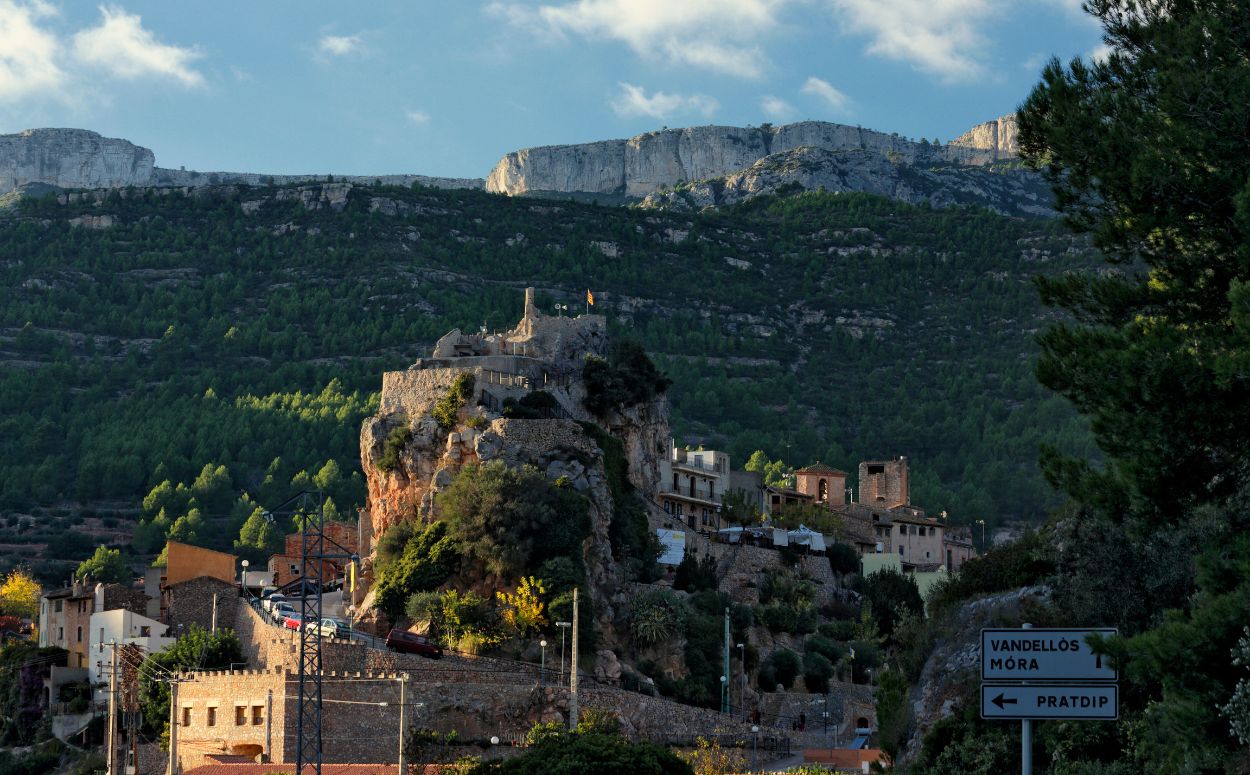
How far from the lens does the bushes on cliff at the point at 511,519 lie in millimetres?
64250

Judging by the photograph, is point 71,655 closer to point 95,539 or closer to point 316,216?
point 95,539

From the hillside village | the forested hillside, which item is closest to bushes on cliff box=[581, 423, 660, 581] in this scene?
the hillside village

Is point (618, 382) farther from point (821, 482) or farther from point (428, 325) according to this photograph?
point (428, 325)

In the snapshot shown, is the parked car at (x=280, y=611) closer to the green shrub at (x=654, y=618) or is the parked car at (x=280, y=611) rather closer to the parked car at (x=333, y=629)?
the parked car at (x=333, y=629)

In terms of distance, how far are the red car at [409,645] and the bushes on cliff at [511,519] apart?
4517 mm

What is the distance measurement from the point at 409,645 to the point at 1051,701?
146 ft

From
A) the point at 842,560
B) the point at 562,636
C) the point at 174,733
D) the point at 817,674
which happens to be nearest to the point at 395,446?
the point at 562,636

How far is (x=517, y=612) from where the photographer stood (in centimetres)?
6309

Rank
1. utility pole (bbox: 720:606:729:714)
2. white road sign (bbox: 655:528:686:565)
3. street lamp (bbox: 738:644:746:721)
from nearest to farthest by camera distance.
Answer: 1. utility pole (bbox: 720:606:729:714)
2. street lamp (bbox: 738:644:746:721)
3. white road sign (bbox: 655:528:686:565)

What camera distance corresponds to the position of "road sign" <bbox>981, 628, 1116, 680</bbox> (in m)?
17.1

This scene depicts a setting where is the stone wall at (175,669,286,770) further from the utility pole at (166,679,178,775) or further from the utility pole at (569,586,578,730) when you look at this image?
the utility pole at (569,586,578,730)

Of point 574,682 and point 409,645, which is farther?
point 409,645

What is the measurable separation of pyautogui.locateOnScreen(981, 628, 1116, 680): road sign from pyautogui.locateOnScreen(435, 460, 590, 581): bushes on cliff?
47.5 m

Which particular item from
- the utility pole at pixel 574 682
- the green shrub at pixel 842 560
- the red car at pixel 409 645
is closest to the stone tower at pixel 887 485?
the green shrub at pixel 842 560
